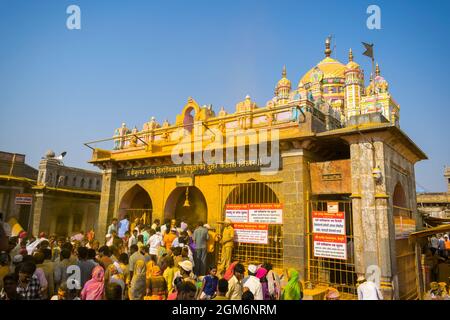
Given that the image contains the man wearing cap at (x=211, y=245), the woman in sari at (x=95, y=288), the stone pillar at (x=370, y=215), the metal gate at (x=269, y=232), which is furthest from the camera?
the man wearing cap at (x=211, y=245)

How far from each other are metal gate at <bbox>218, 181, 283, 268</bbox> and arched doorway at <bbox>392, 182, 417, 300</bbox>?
3268 millimetres

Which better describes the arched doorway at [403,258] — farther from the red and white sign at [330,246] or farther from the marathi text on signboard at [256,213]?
the marathi text on signboard at [256,213]

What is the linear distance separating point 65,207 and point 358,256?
21.1 metres

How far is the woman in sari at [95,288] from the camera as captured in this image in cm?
498

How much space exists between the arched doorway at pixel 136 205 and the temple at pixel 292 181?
61mm

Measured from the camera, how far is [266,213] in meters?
9.78

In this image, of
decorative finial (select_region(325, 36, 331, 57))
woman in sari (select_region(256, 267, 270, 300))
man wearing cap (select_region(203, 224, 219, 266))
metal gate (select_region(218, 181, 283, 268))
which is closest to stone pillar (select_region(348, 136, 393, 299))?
metal gate (select_region(218, 181, 283, 268))

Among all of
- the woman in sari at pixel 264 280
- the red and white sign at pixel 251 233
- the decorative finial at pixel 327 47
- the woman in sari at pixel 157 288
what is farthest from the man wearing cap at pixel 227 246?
the decorative finial at pixel 327 47

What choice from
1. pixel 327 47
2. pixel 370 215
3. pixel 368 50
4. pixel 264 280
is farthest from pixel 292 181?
pixel 327 47

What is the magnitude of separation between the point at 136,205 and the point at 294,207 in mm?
8682

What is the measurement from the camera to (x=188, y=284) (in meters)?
4.76

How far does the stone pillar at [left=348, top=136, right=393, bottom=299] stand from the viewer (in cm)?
773

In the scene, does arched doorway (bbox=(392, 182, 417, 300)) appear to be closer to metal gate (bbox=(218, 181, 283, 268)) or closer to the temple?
the temple
